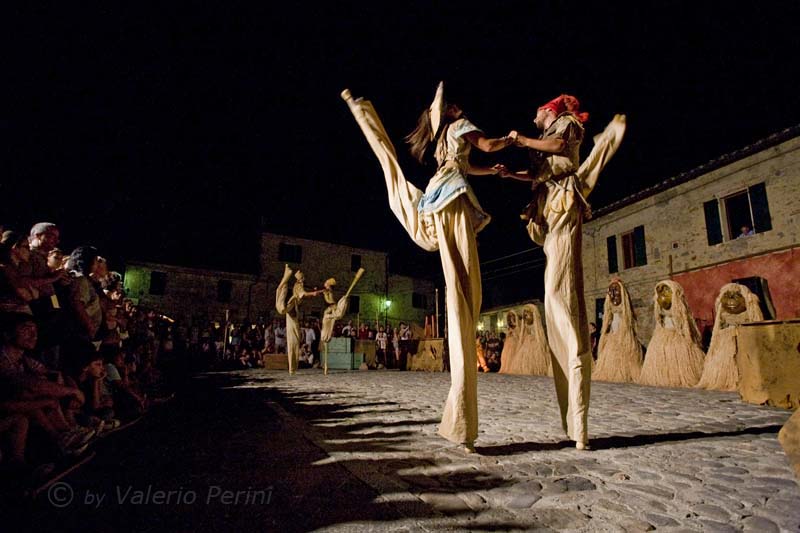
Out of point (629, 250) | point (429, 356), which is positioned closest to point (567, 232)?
point (429, 356)

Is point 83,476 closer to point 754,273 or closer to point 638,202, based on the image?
point 754,273

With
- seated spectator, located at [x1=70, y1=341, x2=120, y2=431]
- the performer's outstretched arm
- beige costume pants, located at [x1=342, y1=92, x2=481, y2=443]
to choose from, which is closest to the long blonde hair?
beige costume pants, located at [x1=342, y1=92, x2=481, y2=443]

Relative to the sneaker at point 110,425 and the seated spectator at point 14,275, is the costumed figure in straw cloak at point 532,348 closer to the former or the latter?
the sneaker at point 110,425

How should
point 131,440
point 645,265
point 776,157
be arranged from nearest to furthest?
1. point 131,440
2. point 776,157
3. point 645,265

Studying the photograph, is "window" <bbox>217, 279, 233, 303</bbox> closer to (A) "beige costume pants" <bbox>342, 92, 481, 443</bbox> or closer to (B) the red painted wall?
(B) the red painted wall

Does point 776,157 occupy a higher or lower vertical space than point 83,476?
higher

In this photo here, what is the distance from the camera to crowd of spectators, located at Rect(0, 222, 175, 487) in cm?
257

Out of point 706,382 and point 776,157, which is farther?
point 776,157

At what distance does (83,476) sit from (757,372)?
7.85m

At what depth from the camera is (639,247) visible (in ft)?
68.5

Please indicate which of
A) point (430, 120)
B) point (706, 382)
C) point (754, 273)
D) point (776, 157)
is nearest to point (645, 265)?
point (754, 273)

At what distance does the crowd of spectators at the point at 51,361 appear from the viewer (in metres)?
2.57

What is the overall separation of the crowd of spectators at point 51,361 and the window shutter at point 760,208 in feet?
69.0

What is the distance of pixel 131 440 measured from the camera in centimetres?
341
